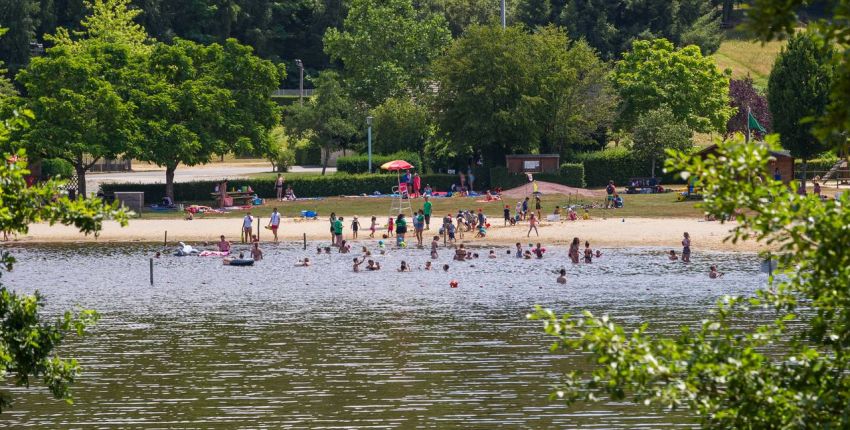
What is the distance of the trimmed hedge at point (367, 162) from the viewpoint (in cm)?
8181

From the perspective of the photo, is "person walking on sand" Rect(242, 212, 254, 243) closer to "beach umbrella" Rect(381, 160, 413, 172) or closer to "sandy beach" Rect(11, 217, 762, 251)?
"sandy beach" Rect(11, 217, 762, 251)

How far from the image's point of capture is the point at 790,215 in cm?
1245

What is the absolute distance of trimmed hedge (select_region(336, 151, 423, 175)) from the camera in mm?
81812

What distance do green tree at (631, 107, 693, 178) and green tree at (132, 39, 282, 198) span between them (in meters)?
21.7

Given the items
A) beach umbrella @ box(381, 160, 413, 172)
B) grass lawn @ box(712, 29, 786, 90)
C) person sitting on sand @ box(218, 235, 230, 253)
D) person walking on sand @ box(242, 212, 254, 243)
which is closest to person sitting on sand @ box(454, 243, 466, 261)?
person sitting on sand @ box(218, 235, 230, 253)

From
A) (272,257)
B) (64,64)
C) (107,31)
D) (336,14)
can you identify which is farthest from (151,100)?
(336,14)

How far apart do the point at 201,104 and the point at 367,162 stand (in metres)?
12.4

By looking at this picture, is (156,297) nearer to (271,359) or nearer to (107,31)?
(271,359)

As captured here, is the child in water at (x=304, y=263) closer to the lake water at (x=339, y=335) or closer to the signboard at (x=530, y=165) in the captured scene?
the lake water at (x=339, y=335)

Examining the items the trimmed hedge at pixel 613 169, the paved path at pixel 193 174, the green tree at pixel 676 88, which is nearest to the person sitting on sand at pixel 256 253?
the paved path at pixel 193 174

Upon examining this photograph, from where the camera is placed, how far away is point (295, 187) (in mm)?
77062

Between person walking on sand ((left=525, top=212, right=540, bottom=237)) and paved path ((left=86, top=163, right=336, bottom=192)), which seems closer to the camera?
person walking on sand ((left=525, top=212, right=540, bottom=237))

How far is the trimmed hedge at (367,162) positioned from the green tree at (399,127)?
3.06 m

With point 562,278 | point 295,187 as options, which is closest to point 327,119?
point 295,187
